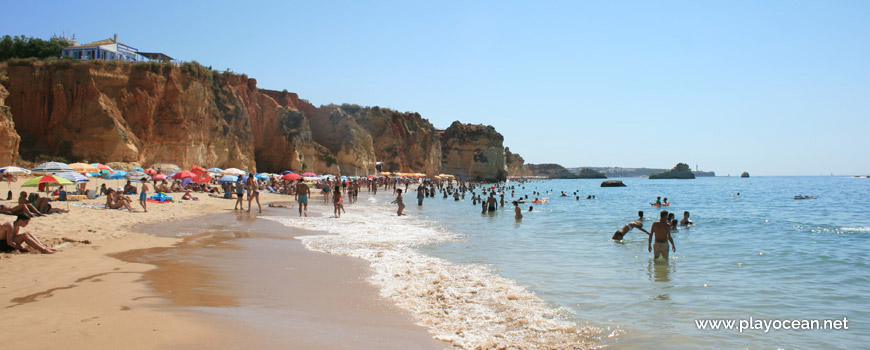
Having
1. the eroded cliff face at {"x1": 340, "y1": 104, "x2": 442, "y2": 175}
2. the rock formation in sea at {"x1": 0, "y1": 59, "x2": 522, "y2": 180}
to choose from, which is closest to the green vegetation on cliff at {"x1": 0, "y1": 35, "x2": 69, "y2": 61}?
the rock formation in sea at {"x1": 0, "y1": 59, "x2": 522, "y2": 180}

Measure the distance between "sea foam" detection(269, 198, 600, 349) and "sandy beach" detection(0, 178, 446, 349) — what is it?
0.31 m

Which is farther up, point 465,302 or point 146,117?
point 146,117

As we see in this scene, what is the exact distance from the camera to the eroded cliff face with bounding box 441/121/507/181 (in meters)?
91.6

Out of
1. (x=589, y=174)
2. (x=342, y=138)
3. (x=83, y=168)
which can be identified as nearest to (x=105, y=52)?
(x=342, y=138)

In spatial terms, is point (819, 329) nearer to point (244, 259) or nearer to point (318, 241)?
point (244, 259)

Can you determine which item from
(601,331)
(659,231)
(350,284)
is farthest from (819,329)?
(350,284)

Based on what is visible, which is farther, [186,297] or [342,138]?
[342,138]

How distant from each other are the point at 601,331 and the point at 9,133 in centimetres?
2828

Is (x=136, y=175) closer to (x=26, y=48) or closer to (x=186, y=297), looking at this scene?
(x=186, y=297)

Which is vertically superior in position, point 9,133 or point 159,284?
point 9,133

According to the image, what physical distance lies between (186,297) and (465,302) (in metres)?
3.14

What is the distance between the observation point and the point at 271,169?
4500cm

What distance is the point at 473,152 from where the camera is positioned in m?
93.8

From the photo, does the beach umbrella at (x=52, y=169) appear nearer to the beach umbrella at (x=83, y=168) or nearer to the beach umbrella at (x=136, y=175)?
the beach umbrella at (x=83, y=168)
